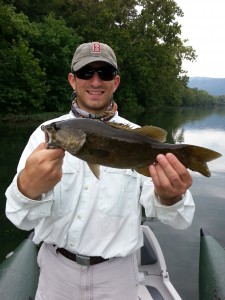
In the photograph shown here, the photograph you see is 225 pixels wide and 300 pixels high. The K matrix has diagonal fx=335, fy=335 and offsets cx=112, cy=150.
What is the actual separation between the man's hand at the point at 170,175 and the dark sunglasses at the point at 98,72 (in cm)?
119

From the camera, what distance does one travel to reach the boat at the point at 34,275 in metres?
4.52

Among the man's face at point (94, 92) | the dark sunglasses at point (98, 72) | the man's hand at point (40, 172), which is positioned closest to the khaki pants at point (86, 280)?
the man's hand at point (40, 172)

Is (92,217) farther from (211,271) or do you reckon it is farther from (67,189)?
(211,271)

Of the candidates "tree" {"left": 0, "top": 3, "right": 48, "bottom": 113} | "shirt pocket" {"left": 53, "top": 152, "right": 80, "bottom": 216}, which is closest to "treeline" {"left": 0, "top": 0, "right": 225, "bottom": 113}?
"tree" {"left": 0, "top": 3, "right": 48, "bottom": 113}

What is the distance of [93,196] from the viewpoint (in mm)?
3086

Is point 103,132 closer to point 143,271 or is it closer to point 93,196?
point 93,196

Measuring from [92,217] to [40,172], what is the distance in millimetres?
864

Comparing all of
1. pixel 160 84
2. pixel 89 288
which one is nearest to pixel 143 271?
pixel 89 288

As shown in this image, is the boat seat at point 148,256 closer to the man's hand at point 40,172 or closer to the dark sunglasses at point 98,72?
the dark sunglasses at point 98,72

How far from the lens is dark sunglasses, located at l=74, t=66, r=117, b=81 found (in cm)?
331

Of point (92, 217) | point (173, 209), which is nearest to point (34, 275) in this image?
point (92, 217)

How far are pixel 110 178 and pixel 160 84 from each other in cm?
4946

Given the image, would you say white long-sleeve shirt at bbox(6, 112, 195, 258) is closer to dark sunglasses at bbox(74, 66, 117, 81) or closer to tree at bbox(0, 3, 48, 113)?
dark sunglasses at bbox(74, 66, 117, 81)

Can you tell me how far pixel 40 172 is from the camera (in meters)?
2.44
